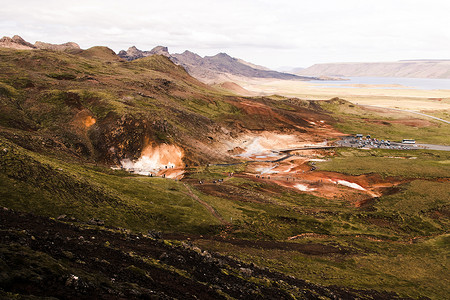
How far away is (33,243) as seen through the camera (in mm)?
21312

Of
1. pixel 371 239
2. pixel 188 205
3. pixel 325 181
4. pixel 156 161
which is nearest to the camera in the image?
pixel 188 205

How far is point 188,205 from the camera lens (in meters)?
56.3

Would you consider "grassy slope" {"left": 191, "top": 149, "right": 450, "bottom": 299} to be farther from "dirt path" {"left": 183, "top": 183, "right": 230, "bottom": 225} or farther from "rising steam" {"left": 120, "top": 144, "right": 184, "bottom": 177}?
"rising steam" {"left": 120, "top": 144, "right": 184, "bottom": 177}

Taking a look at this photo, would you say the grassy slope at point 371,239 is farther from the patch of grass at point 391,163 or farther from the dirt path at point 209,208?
the patch of grass at point 391,163

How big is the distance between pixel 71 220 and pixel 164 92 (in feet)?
470

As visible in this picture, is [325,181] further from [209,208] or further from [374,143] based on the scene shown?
[374,143]

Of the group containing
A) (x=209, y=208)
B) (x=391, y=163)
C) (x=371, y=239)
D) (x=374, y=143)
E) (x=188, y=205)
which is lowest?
(x=371, y=239)

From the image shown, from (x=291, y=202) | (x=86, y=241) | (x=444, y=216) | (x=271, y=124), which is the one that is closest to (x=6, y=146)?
(x=86, y=241)

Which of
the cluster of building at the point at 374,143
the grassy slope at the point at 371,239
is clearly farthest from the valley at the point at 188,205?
the cluster of building at the point at 374,143

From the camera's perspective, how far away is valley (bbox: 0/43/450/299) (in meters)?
23.8

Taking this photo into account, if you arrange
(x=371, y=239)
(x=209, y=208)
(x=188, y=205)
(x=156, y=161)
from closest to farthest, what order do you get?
1. (x=188, y=205)
2. (x=209, y=208)
3. (x=371, y=239)
4. (x=156, y=161)

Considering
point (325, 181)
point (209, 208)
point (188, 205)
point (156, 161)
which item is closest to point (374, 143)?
point (325, 181)

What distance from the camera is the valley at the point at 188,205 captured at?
2377 cm

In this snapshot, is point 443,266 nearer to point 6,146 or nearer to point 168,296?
point 168,296
